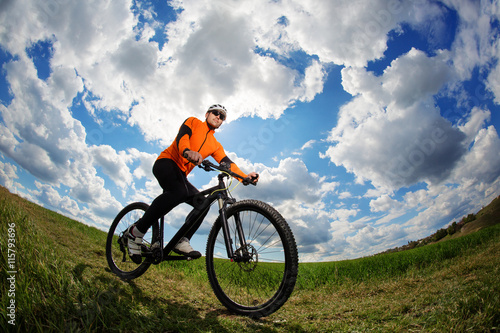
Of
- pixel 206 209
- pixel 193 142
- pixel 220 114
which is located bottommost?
pixel 206 209

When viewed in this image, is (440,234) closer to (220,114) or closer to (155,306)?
(220,114)

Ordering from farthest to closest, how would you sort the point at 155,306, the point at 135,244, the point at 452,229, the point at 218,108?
the point at 452,229 < the point at 218,108 < the point at 135,244 < the point at 155,306

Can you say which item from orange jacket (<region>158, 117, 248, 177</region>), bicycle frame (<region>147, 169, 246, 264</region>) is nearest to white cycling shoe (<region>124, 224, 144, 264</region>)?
bicycle frame (<region>147, 169, 246, 264</region>)

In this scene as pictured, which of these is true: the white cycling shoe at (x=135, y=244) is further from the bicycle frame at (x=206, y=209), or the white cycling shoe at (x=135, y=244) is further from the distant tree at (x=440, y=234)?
the distant tree at (x=440, y=234)

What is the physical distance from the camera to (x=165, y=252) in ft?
11.3

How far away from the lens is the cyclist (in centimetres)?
339

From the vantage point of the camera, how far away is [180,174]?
350cm

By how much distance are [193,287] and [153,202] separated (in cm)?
162

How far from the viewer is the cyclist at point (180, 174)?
133 inches

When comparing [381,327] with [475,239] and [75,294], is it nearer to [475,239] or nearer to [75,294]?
[75,294]

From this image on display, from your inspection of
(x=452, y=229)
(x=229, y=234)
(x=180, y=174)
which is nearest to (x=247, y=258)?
(x=229, y=234)

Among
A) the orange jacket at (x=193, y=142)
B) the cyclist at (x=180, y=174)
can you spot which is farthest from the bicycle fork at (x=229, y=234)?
the orange jacket at (x=193, y=142)

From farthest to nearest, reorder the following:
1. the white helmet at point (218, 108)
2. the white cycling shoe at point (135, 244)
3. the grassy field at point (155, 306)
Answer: the white helmet at point (218, 108)
the white cycling shoe at point (135, 244)
the grassy field at point (155, 306)

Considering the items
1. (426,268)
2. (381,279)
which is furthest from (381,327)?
(426,268)
